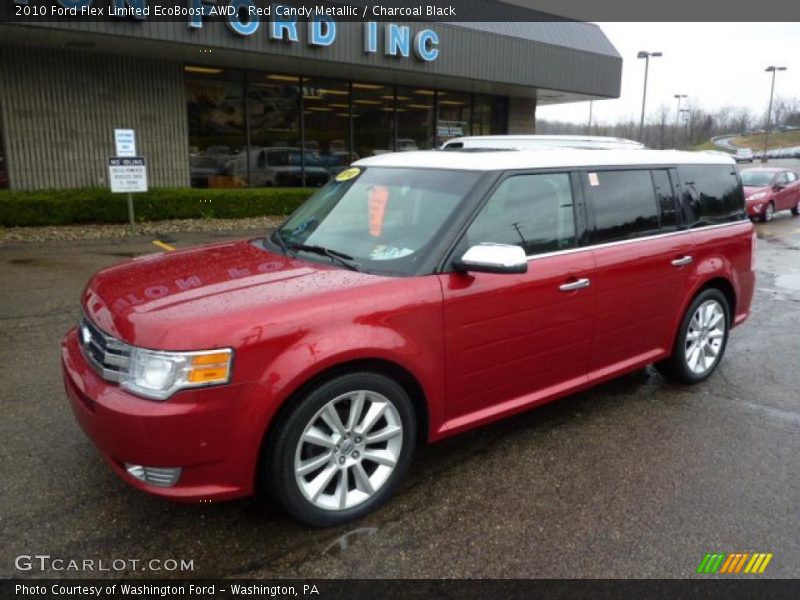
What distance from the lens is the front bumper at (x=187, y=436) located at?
2.50 metres

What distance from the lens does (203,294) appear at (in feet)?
9.39

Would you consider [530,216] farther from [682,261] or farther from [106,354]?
[106,354]

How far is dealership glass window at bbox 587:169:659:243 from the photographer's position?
3910mm

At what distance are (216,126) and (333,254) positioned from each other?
12.9 metres

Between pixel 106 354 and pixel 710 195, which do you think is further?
pixel 710 195

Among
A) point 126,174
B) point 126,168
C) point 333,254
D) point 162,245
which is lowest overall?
point 162,245

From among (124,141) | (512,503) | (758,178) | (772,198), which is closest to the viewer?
(512,503)

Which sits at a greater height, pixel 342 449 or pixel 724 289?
pixel 724 289

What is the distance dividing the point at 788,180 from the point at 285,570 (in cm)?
2035

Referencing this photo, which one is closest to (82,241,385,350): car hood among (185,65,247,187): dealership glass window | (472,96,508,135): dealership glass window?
(185,65,247,187): dealership glass window

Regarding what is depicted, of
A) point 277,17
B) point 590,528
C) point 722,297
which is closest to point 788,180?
point 277,17

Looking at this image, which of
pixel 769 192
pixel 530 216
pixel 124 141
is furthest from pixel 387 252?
pixel 769 192

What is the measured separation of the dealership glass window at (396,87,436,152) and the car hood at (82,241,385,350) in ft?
50.5

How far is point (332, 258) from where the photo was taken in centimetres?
337
